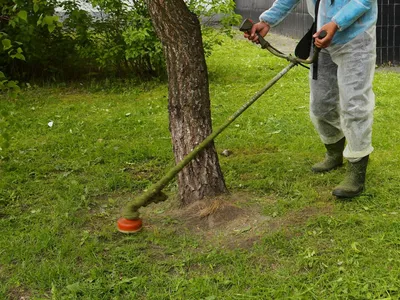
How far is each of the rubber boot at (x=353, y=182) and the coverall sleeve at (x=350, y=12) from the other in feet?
3.02

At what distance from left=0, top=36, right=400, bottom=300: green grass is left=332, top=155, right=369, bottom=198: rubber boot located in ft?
0.22

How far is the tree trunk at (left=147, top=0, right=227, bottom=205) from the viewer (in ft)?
12.9

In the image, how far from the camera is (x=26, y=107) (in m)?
7.56

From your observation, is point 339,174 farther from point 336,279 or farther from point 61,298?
point 61,298

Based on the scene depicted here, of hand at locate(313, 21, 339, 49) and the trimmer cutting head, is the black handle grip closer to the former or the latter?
hand at locate(313, 21, 339, 49)

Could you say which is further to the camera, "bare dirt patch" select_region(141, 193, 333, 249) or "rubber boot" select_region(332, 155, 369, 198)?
"rubber boot" select_region(332, 155, 369, 198)

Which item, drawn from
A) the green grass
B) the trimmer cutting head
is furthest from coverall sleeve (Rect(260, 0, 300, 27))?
the trimmer cutting head

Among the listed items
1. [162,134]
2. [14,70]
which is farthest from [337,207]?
[14,70]

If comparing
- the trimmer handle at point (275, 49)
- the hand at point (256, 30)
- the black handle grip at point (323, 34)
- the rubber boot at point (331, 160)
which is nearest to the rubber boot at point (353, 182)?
the rubber boot at point (331, 160)

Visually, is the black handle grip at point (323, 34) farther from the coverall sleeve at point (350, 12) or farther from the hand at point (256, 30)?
the hand at point (256, 30)

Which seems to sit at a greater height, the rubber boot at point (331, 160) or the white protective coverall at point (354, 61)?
the white protective coverall at point (354, 61)

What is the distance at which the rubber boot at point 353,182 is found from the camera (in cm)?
414

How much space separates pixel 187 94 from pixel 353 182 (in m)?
1.24

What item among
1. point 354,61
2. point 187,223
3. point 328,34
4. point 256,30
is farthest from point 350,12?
point 187,223
